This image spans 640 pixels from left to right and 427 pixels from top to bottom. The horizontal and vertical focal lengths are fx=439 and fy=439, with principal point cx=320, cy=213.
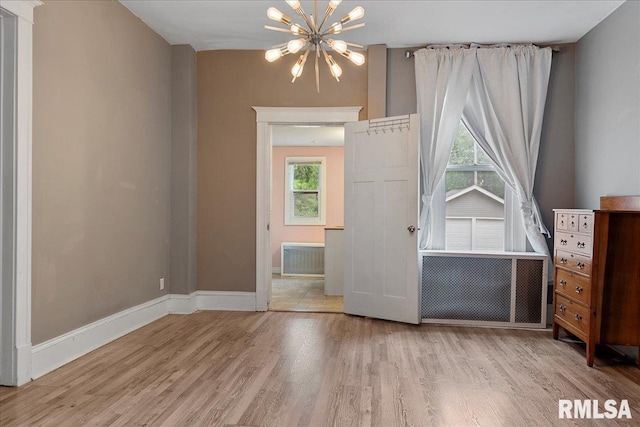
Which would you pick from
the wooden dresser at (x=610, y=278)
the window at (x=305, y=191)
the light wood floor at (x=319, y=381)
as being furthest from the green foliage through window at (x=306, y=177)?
the wooden dresser at (x=610, y=278)

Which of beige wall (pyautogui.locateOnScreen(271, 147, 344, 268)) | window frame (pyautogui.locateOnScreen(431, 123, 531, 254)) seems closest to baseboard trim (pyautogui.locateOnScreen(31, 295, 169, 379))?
window frame (pyautogui.locateOnScreen(431, 123, 531, 254))

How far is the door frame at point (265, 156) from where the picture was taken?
16.0ft

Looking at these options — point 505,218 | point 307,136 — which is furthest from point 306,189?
point 505,218

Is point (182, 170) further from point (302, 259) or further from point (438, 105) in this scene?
point (302, 259)

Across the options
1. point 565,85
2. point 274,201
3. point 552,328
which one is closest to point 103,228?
point 552,328

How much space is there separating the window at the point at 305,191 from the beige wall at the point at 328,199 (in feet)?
0.29

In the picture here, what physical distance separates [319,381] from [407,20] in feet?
10.7

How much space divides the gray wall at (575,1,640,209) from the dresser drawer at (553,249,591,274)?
69 cm

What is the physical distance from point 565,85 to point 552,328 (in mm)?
2490

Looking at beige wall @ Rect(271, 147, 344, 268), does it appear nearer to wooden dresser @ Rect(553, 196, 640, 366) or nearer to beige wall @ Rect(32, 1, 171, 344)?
beige wall @ Rect(32, 1, 171, 344)

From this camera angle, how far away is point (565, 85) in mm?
4582

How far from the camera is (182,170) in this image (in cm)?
483

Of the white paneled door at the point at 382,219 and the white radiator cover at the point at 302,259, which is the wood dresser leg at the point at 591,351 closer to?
the white paneled door at the point at 382,219

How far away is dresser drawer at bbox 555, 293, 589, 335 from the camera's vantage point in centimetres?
331
